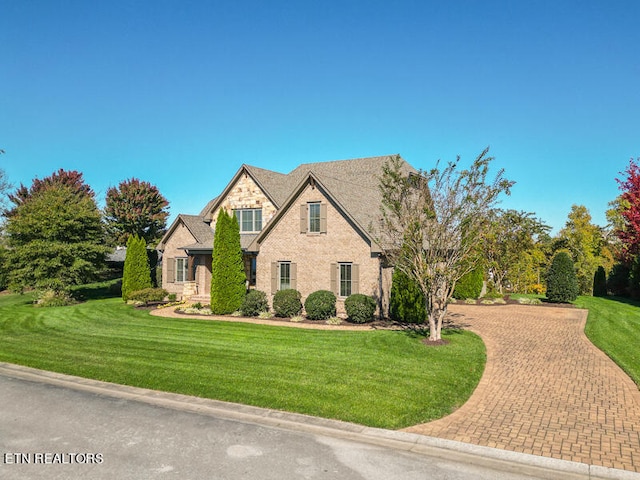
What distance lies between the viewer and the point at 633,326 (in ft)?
63.4

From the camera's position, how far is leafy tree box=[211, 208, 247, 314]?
77.3 ft

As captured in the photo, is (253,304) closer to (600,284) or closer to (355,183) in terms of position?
(355,183)

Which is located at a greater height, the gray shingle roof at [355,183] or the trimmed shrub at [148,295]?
the gray shingle roof at [355,183]

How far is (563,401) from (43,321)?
22998 mm

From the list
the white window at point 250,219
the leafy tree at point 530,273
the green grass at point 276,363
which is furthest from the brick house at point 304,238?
the leafy tree at point 530,273

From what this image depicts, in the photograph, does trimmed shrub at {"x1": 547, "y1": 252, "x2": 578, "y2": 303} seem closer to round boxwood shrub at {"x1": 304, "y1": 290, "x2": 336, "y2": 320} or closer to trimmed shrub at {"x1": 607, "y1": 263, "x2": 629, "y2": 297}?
trimmed shrub at {"x1": 607, "y1": 263, "x2": 629, "y2": 297}

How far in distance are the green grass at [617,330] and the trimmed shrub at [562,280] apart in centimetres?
87

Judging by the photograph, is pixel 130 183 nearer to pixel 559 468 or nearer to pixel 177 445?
pixel 177 445

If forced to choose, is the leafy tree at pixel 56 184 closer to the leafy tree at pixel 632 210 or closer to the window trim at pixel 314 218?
the window trim at pixel 314 218

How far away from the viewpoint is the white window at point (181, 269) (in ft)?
105

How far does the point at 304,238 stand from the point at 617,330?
14864 mm

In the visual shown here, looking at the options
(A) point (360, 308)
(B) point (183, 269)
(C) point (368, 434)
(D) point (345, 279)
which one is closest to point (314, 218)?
(D) point (345, 279)

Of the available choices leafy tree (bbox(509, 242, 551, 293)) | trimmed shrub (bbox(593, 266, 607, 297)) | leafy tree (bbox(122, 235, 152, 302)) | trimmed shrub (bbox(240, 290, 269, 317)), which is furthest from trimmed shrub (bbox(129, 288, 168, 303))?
trimmed shrub (bbox(593, 266, 607, 297))

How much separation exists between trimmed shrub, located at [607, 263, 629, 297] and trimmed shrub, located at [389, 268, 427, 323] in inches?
883
